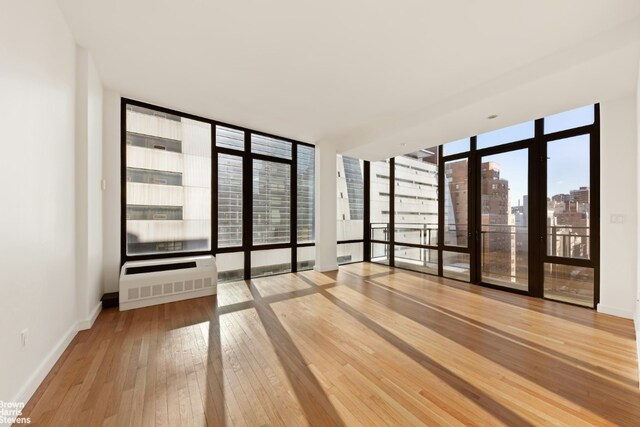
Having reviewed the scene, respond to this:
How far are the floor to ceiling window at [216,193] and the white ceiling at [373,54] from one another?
0.61 m

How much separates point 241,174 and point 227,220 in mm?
952

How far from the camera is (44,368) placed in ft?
6.33

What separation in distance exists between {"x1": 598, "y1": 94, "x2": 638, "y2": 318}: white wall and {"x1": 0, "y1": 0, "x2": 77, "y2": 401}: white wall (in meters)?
5.82

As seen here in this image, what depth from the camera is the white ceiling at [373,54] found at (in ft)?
7.04

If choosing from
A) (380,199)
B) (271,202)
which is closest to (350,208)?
(380,199)

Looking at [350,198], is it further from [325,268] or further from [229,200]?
[229,200]

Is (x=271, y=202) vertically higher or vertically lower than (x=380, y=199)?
lower

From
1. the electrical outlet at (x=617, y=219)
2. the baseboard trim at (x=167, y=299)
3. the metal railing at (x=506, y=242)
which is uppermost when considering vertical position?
the electrical outlet at (x=617, y=219)

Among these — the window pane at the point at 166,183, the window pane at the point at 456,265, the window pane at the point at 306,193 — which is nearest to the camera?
the window pane at the point at 166,183

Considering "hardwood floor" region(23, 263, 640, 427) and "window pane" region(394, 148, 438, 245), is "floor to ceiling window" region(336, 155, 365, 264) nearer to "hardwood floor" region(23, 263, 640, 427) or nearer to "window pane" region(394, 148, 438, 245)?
"window pane" region(394, 148, 438, 245)

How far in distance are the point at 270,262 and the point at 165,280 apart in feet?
6.87

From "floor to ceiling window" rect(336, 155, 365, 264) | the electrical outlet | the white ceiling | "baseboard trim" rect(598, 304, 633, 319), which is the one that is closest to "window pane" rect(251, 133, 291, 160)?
the white ceiling

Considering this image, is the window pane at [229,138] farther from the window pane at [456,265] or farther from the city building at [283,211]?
the window pane at [456,265]

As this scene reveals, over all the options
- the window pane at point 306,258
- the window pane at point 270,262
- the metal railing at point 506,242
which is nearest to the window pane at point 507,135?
the metal railing at point 506,242
